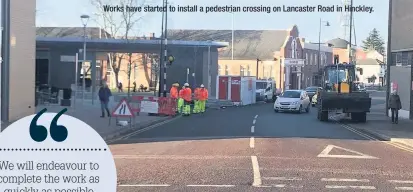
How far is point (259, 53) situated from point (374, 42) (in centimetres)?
9601

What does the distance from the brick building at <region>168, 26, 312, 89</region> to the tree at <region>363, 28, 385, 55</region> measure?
8881cm

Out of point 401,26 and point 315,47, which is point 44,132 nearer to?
point 401,26

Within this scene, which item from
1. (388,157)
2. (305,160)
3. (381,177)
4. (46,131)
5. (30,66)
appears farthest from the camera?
(30,66)

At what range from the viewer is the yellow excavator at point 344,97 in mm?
28625

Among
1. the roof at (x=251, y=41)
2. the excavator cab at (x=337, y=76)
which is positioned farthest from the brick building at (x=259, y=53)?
the excavator cab at (x=337, y=76)

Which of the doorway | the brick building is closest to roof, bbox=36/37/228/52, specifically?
the doorway

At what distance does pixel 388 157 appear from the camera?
1460 cm

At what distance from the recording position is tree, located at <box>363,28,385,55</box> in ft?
566

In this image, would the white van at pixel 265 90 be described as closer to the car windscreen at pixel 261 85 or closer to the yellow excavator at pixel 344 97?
the car windscreen at pixel 261 85

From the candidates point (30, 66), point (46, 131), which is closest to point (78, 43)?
point (30, 66)

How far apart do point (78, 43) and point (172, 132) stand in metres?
33.5

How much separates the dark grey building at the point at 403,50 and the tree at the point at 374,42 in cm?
14296

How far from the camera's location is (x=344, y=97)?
94.3 ft

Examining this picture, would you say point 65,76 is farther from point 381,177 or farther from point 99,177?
point 99,177
